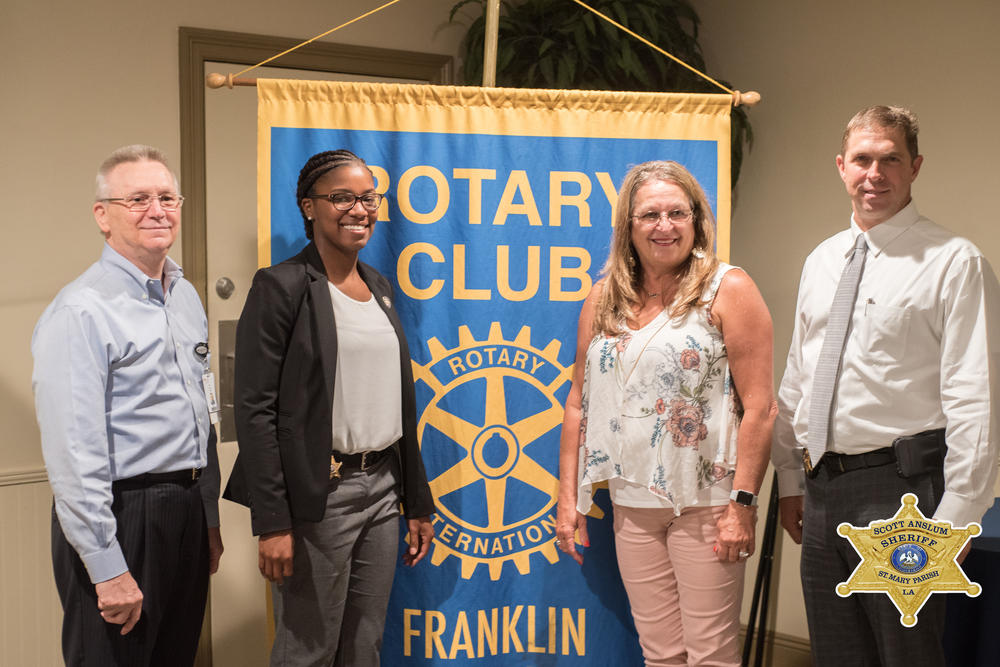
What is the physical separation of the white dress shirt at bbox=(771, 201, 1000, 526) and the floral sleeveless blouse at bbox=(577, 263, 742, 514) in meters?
0.18

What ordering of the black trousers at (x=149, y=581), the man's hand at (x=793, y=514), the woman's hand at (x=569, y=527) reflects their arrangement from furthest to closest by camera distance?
the woman's hand at (x=569, y=527)
the man's hand at (x=793, y=514)
the black trousers at (x=149, y=581)

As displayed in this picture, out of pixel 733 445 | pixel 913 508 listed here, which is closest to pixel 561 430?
pixel 733 445

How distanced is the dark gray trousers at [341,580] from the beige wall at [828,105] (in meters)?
1.87

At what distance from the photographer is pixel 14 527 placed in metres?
2.71

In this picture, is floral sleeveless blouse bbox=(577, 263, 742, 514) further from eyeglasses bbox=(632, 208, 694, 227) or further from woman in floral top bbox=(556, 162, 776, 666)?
eyeglasses bbox=(632, 208, 694, 227)

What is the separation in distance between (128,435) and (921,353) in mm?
1635

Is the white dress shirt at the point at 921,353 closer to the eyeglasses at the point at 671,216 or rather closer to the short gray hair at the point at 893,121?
the short gray hair at the point at 893,121

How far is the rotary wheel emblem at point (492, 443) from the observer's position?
2.37 metres

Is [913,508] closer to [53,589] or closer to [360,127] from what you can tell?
[360,127]

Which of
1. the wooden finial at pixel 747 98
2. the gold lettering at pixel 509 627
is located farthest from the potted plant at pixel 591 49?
the gold lettering at pixel 509 627

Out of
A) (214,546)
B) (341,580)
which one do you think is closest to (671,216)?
(341,580)

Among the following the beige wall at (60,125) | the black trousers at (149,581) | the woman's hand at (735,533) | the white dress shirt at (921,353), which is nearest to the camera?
the white dress shirt at (921,353)

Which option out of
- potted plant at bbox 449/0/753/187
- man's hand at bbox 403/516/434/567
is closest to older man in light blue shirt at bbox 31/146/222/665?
man's hand at bbox 403/516/434/567

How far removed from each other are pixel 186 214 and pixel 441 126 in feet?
3.72
